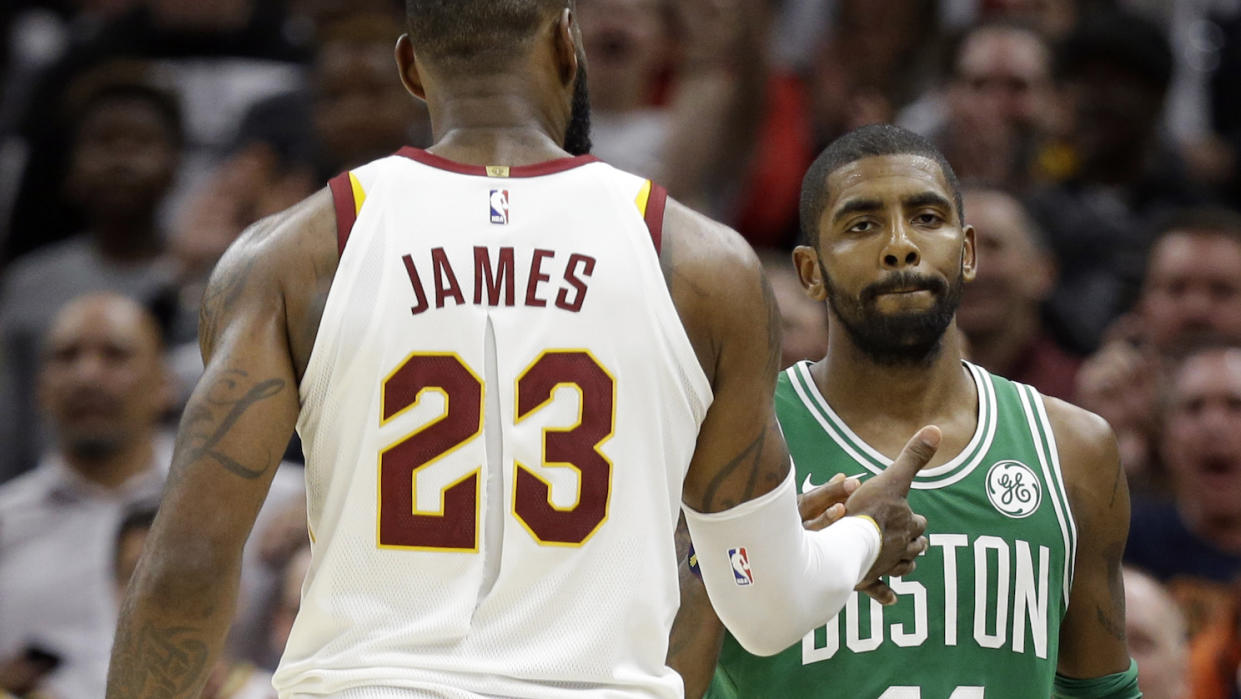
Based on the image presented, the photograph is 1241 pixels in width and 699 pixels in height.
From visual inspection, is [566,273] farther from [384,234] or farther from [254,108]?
[254,108]

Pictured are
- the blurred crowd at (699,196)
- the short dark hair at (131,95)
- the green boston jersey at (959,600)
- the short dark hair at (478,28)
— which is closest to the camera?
the short dark hair at (478,28)

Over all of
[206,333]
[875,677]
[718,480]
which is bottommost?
[875,677]

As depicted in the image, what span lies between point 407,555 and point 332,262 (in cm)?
50

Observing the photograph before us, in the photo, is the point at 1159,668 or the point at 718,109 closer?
the point at 1159,668

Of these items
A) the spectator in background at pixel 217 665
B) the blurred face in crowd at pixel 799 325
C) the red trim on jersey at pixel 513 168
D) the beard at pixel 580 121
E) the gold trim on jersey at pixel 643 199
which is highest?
the blurred face in crowd at pixel 799 325

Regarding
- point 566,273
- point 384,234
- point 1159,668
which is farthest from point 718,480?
point 1159,668

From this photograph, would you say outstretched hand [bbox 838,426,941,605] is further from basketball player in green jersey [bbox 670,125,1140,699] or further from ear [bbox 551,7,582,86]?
ear [bbox 551,7,582,86]

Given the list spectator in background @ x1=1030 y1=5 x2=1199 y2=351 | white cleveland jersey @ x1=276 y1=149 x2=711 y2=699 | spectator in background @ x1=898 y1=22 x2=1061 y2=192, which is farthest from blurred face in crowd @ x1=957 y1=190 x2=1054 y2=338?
white cleveland jersey @ x1=276 y1=149 x2=711 y2=699

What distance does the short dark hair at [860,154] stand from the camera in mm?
4113

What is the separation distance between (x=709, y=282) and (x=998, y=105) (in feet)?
17.0

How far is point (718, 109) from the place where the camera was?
26.4 feet

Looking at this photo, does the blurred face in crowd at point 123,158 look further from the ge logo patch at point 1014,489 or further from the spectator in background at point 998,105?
the ge logo patch at point 1014,489

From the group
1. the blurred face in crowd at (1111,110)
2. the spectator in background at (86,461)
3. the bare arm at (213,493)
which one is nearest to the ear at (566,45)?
the bare arm at (213,493)

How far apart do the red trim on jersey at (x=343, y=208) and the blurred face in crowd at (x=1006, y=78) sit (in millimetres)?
5336
